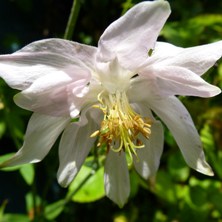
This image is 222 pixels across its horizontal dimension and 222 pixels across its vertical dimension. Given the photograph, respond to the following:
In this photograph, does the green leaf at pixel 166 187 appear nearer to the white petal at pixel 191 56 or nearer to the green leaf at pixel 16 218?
the green leaf at pixel 16 218

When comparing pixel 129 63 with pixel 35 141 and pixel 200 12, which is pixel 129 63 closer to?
pixel 35 141

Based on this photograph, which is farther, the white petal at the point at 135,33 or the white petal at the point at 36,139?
the white petal at the point at 36,139

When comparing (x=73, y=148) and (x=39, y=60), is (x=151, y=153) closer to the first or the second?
(x=73, y=148)

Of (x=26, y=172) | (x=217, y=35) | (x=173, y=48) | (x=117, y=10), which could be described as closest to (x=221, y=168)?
(x=217, y=35)

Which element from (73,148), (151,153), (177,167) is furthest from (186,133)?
(177,167)

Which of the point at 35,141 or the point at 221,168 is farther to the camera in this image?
the point at 221,168

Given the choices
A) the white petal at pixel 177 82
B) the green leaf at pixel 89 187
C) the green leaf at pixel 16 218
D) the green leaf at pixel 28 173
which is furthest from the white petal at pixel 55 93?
the green leaf at pixel 16 218

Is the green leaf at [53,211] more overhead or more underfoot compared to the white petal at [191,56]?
more underfoot
